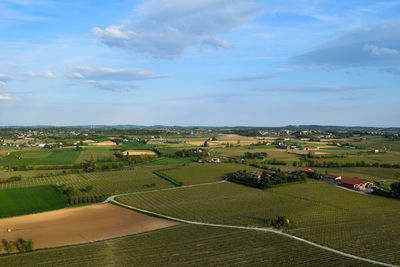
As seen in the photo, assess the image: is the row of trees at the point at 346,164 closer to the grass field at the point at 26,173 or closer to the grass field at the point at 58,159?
the grass field at the point at 26,173

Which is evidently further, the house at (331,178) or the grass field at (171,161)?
the grass field at (171,161)

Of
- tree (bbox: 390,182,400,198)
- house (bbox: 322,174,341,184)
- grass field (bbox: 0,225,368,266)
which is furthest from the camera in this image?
house (bbox: 322,174,341,184)

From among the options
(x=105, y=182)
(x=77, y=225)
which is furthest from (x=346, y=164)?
(x=77, y=225)

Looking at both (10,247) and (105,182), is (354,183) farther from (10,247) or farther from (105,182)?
(10,247)

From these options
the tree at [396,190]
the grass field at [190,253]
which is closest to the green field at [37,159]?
the grass field at [190,253]

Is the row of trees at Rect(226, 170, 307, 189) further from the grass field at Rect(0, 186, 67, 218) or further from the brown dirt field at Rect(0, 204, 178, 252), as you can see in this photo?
the grass field at Rect(0, 186, 67, 218)

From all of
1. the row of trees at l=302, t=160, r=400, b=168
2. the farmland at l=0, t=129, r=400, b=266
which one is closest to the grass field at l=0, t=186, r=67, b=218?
the farmland at l=0, t=129, r=400, b=266
